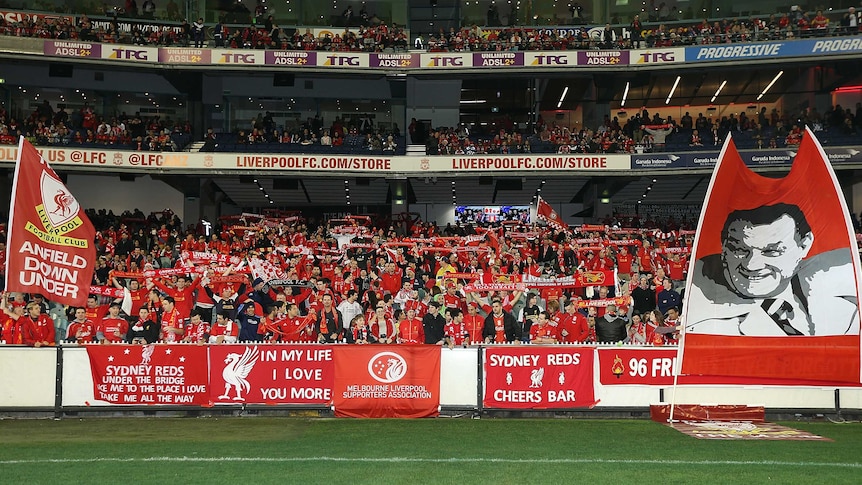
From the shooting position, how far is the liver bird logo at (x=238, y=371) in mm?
14594

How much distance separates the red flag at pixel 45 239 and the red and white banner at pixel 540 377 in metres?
6.83

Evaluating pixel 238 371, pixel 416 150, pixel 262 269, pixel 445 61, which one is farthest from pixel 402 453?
pixel 445 61

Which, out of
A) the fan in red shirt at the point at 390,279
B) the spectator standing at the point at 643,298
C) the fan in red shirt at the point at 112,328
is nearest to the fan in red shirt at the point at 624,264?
the spectator standing at the point at 643,298

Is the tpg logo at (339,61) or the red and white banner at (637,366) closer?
the red and white banner at (637,366)

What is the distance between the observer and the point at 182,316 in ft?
59.3

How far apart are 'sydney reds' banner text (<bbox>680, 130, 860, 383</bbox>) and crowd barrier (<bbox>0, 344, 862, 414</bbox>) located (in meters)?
3.12

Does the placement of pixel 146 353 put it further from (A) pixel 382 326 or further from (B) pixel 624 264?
(B) pixel 624 264

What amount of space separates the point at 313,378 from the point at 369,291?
613 centimetres

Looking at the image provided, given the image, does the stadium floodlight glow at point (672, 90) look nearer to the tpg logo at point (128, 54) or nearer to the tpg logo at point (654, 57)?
the tpg logo at point (654, 57)

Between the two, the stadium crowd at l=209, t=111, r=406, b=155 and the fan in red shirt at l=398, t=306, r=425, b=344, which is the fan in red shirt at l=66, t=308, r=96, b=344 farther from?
the stadium crowd at l=209, t=111, r=406, b=155

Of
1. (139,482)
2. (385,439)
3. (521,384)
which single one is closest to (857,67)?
(521,384)

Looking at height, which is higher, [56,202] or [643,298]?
[56,202]

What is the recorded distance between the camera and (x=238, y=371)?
47.9 ft

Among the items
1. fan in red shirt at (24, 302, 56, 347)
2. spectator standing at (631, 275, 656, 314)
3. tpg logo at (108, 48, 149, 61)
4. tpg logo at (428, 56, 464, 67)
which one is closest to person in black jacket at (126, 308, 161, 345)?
fan in red shirt at (24, 302, 56, 347)
